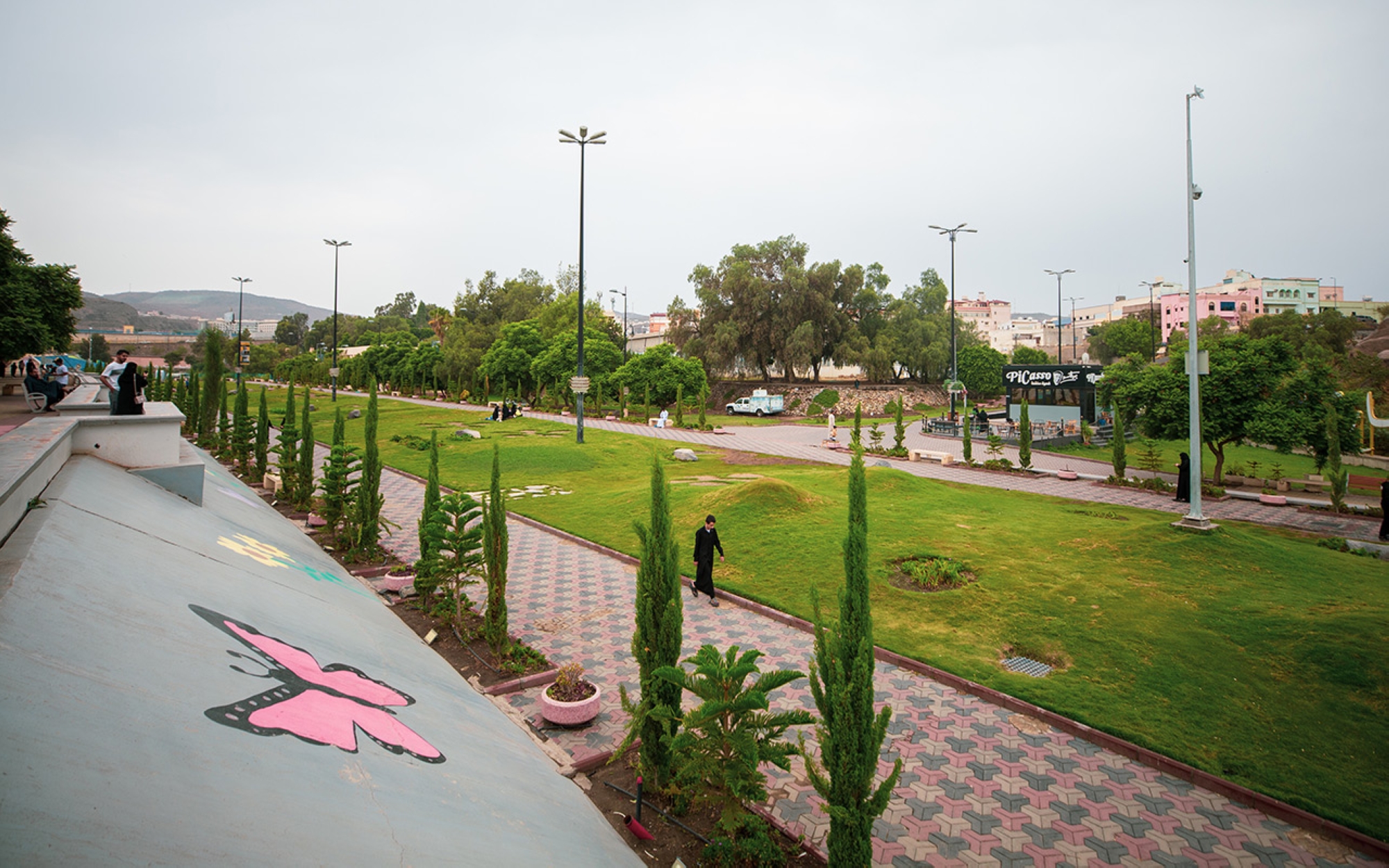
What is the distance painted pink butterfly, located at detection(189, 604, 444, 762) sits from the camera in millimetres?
4219

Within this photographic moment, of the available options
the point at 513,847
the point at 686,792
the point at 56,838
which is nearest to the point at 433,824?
the point at 513,847

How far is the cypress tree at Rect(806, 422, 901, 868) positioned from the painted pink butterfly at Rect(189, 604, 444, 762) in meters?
2.82

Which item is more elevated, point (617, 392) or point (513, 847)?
point (617, 392)

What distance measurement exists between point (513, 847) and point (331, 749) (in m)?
1.27

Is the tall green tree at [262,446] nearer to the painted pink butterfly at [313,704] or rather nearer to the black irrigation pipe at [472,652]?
the black irrigation pipe at [472,652]

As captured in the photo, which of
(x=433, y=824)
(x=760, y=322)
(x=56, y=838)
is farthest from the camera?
(x=760, y=322)

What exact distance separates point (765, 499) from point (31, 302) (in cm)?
2949

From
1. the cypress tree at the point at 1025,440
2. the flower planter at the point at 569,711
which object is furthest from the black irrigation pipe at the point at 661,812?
the cypress tree at the point at 1025,440

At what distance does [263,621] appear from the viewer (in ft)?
20.1

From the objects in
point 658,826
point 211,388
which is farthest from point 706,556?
point 211,388

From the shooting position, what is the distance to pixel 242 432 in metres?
20.6

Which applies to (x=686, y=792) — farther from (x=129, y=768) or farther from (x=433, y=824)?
(x=129, y=768)

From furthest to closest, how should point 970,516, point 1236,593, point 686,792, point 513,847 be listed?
point 970,516 < point 1236,593 < point 686,792 < point 513,847

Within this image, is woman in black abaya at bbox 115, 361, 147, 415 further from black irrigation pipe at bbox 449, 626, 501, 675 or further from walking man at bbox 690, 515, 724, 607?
walking man at bbox 690, 515, 724, 607
